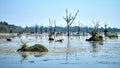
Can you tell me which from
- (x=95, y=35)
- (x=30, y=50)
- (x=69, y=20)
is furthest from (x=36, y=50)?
(x=69, y=20)

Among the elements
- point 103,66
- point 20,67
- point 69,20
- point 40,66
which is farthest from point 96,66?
point 69,20

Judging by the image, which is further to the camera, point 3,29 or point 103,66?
point 3,29

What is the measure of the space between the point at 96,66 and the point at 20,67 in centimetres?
443

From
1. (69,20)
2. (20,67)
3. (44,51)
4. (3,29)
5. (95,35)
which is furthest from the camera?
(3,29)

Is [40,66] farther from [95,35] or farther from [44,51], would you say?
[95,35]

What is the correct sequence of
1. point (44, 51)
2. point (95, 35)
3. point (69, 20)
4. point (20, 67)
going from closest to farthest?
1. point (20, 67)
2. point (44, 51)
3. point (95, 35)
4. point (69, 20)

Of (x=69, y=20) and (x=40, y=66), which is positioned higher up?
(x=69, y=20)

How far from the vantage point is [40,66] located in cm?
1852

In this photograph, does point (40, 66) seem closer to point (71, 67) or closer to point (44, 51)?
point (71, 67)

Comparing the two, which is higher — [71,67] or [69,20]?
[69,20]

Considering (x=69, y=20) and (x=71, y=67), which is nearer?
(x=71, y=67)

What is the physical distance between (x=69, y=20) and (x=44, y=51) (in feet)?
141

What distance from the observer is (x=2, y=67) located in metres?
18.0

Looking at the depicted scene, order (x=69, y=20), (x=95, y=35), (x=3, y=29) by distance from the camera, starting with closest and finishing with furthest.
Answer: (x=95, y=35) → (x=69, y=20) → (x=3, y=29)
